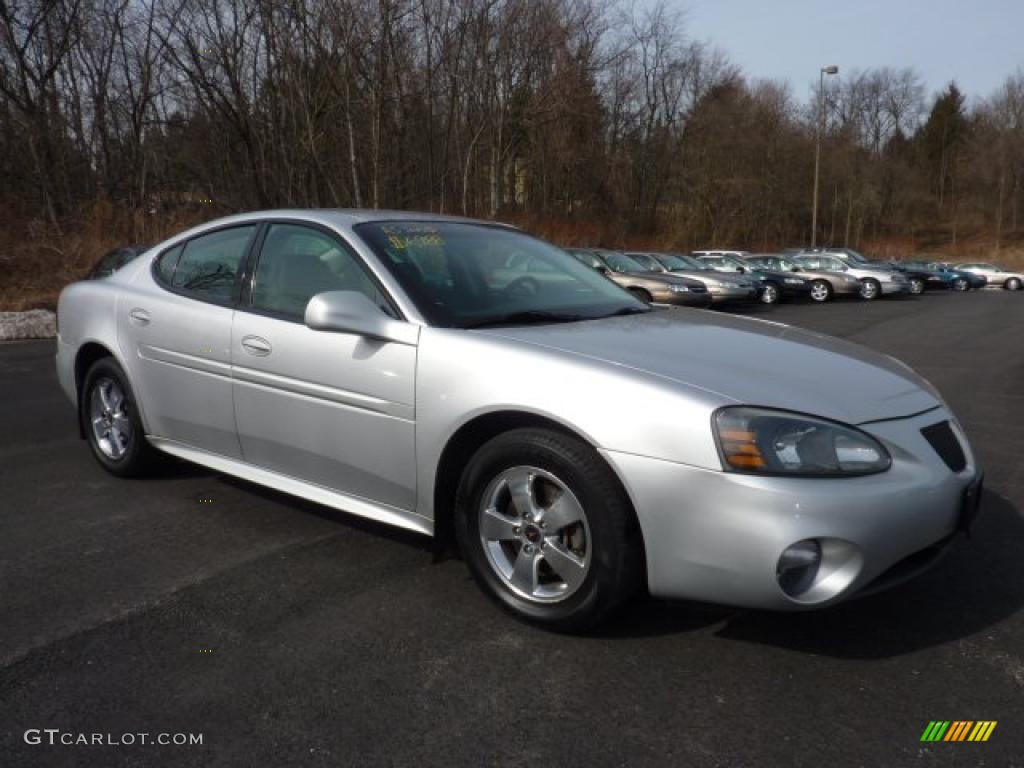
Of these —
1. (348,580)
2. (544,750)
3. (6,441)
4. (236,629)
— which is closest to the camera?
(544,750)

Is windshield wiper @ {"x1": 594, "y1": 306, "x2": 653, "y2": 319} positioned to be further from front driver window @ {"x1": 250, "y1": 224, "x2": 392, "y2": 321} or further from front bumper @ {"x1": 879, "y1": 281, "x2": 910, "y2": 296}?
front bumper @ {"x1": 879, "y1": 281, "x2": 910, "y2": 296}

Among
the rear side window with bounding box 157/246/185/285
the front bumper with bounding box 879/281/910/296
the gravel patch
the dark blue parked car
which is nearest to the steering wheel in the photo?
the rear side window with bounding box 157/246/185/285

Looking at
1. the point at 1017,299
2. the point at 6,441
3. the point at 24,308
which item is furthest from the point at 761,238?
the point at 6,441

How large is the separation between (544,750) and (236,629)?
1253mm

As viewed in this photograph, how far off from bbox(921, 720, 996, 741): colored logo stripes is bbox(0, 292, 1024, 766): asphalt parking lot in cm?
3

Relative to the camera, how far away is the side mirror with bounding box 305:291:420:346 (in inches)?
128

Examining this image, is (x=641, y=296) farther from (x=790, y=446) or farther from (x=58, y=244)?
(x=58, y=244)

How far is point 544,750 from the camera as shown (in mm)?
2322

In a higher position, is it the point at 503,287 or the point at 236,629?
the point at 503,287

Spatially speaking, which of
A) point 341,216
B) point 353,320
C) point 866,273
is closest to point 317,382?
point 353,320

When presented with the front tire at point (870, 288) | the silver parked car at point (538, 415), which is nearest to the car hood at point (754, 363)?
the silver parked car at point (538, 415)

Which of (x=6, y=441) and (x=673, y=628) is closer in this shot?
(x=673, y=628)

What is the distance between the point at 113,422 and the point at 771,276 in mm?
21822

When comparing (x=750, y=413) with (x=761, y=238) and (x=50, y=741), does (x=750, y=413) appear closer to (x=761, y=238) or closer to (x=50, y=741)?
(x=50, y=741)
